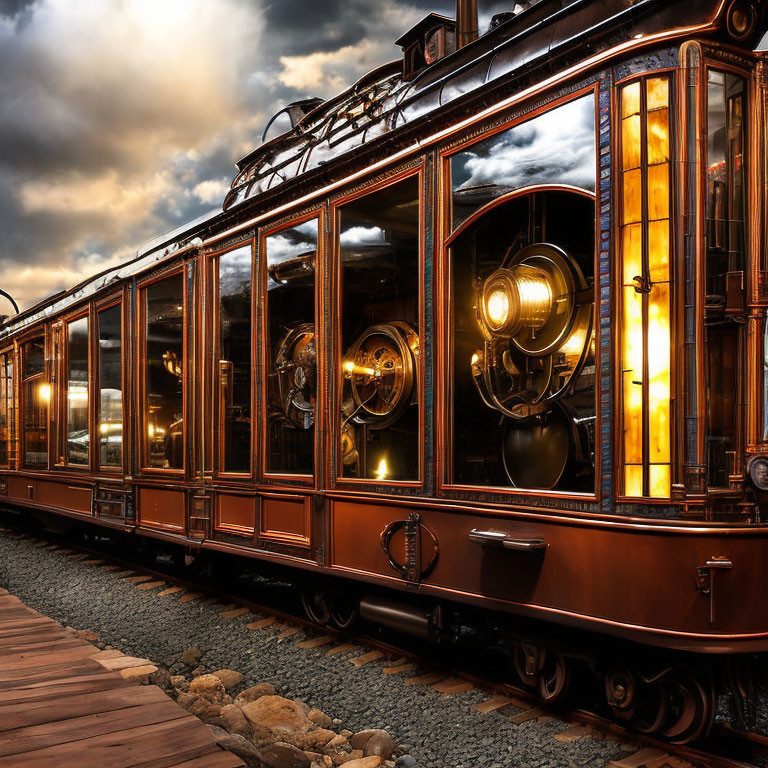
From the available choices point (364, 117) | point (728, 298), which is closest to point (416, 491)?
point (728, 298)

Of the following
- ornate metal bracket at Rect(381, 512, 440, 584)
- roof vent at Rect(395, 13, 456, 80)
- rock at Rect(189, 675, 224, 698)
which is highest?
roof vent at Rect(395, 13, 456, 80)

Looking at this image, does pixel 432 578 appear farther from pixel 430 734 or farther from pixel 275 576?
pixel 275 576

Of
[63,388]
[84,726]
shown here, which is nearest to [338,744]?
[84,726]

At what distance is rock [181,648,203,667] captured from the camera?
5367 millimetres

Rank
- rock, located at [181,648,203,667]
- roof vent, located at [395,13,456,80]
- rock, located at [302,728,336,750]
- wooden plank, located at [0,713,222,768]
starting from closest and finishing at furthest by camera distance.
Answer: wooden plank, located at [0,713,222,768] < rock, located at [302,728,336,750] < roof vent, located at [395,13,456,80] < rock, located at [181,648,203,667]

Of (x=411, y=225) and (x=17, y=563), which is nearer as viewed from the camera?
(x=411, y=225)

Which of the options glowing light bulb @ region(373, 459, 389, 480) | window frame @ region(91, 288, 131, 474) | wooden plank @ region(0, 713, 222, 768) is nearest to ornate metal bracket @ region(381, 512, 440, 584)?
glowing light bulb @ region(373, 459, 389, 480)

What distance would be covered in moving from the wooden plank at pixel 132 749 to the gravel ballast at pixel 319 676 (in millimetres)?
1248

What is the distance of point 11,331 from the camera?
43.5 ft

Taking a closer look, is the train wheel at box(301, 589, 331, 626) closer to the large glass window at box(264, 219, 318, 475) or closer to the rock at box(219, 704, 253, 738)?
the large glass window at box(264, 219, 318, 475)

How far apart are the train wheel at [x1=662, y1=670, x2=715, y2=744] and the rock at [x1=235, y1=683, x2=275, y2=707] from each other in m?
2.19

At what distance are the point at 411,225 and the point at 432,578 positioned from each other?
6.70 ft

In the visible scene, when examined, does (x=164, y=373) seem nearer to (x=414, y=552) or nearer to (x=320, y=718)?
(x=414, y=552)

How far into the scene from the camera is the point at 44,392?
37.1 feet
